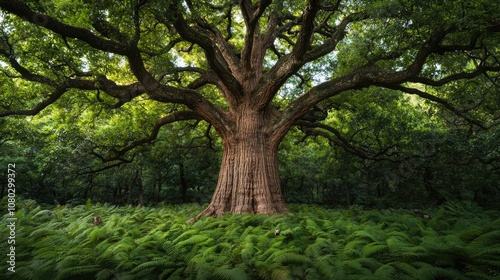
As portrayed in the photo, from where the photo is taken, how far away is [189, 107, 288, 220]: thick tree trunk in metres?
8.09

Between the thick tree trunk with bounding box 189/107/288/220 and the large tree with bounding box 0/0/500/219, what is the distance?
0.11ft

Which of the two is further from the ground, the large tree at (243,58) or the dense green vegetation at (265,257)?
the large tree at (243,58)

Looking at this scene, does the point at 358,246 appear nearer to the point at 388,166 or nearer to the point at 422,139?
the point at 422,139

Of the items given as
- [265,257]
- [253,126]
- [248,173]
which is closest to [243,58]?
[253,126]

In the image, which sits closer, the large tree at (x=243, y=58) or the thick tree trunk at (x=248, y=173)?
the large tree at (x=243, y=58)

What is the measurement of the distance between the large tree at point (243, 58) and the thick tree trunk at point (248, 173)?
0.11 feet

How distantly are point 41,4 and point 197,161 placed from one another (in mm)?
13832

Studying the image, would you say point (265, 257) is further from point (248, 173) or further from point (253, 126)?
point (253, 126)

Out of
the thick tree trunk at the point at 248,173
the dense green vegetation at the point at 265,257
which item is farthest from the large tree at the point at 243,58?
the dense green vegetation at the point at 265,257

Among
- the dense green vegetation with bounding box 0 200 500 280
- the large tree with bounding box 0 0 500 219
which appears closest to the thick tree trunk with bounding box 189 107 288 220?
the large tree with bounding box 0 0 500 219

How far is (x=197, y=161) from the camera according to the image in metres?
18.8

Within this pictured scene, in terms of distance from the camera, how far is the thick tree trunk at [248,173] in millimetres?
8094

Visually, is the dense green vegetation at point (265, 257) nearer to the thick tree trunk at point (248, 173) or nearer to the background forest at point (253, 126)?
the background forest at point (253, 126)

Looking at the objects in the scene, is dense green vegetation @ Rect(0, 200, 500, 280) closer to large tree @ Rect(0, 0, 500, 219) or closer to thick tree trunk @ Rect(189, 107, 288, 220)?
thick tree trunk @ Rect(189, 107, 288, 220)
